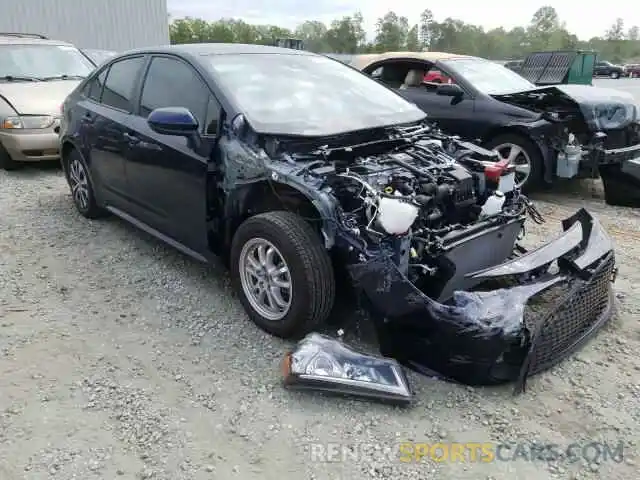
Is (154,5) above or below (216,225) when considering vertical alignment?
above

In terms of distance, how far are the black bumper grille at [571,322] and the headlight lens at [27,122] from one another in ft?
20.7

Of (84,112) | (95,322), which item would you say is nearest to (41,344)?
(95,322)

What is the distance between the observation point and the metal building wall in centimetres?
1867

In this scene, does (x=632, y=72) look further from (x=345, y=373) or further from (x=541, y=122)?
(x=345, y=373)

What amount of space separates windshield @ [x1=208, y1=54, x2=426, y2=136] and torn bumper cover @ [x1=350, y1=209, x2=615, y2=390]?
115 cm

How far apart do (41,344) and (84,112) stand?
234 centimetres

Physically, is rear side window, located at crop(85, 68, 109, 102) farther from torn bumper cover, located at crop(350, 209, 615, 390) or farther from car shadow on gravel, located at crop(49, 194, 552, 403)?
torn bumper cover, located at crop(350, 209, 615, 390)

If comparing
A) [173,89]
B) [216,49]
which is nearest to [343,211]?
[173,89]

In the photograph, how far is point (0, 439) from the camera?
252cm

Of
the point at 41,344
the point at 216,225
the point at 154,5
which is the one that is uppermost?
the point at 154,5

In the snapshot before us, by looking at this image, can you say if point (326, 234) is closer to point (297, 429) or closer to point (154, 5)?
point (297, 429)

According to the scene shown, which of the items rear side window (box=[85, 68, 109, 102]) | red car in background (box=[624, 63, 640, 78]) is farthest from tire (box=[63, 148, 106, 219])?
red car in background (box=[624, 63, 640, 78])

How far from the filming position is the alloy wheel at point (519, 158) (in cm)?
615

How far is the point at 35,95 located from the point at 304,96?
5.02 m
